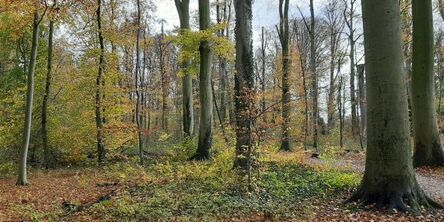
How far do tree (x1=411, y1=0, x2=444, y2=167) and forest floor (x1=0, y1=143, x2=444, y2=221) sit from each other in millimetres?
674

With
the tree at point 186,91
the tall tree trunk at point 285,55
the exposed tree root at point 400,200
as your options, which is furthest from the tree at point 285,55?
the exposed tree root at point 400,200

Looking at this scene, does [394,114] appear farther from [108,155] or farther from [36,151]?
[36,151]

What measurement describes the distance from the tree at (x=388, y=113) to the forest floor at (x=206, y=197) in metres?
0.54

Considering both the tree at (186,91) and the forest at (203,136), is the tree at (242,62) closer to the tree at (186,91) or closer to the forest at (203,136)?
the forest at (203,136)

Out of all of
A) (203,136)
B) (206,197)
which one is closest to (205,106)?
(203,136)

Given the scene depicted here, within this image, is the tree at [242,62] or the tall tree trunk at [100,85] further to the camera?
the tall tree trunk at [100,85]

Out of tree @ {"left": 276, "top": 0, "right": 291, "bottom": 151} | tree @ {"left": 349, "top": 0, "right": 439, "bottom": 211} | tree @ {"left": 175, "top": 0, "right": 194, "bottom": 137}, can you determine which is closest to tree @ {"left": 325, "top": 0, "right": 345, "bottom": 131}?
tree @ {"left": 276, "top": 0, "right": 291, "bottom": 151}

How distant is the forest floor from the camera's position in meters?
6.89

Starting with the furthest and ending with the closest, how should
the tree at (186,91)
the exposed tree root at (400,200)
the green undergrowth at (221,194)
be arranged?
the tree at (186,91) < the green undergrowth at (221,194) < the exposed tree root at (400,200)

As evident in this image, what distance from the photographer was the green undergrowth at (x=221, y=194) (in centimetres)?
698

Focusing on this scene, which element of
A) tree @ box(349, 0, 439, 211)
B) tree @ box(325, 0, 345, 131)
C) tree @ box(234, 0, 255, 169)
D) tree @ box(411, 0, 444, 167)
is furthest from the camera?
tree @ box(325, 0, 345, 131)

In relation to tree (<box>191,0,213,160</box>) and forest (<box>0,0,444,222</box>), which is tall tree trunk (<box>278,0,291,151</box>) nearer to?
forest (<box>0,0,444,222</box>)

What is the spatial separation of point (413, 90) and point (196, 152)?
7.88 meters

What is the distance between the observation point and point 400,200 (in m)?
6.90
